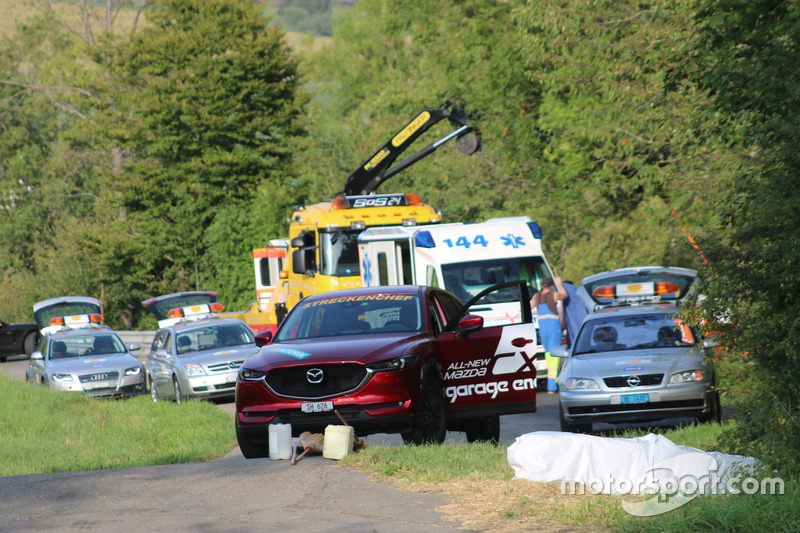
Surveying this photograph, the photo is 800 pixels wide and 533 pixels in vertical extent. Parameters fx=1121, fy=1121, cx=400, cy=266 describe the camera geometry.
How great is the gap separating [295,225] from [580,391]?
12086 mm

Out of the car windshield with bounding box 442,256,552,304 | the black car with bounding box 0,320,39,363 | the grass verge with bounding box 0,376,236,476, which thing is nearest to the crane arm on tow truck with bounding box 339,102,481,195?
the car windshield with bounding box 442,256,552,304

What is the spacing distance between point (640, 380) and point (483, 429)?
2186 mm

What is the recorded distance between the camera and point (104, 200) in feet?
165

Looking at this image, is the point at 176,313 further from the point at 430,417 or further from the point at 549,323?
the point at 430,417

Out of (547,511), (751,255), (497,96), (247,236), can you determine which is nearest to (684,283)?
(751,255)

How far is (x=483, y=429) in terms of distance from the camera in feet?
41.4

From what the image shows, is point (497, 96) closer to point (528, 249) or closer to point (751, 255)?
point (528, 249)

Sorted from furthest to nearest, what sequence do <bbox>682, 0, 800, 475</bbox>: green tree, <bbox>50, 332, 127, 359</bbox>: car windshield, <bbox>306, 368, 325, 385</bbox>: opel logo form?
<bbox>50, 332, 127, 359</bbox>: car windshield, <bbox>306, 368, 325, 385</bbox>: opel logo, <bbox>682, 0, 800, 475</bbox>: green tree

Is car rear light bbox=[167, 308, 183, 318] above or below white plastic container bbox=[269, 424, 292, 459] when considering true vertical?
above

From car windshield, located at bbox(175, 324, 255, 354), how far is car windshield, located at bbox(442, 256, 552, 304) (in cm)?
430

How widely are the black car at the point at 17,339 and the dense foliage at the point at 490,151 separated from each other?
938 centimetres

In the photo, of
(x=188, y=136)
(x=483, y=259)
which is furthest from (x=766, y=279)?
(x=188, y=136)

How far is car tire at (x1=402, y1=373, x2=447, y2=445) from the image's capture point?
35.1 feet

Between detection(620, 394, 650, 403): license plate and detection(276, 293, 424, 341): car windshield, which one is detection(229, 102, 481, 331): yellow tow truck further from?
detection(276, 293, 424, 341): car windshield
